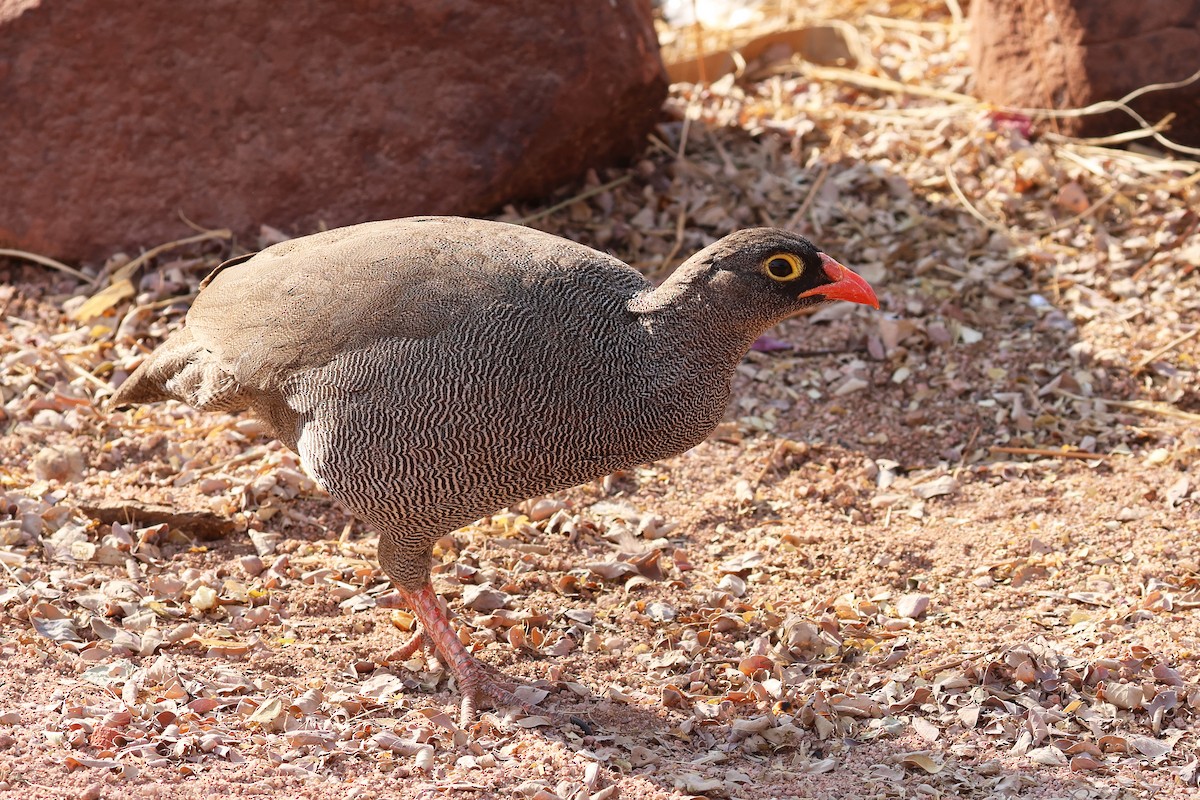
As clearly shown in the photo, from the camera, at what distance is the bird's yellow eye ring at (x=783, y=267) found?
365cm

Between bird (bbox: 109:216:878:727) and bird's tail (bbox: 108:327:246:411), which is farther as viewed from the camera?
bird's tail (bbox: 108:327:246:411)

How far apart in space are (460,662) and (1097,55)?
4.63m

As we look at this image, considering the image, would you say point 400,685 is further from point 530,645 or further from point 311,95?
point 311,95

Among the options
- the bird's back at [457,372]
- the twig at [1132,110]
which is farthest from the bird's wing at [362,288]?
the twig at [1132,110]

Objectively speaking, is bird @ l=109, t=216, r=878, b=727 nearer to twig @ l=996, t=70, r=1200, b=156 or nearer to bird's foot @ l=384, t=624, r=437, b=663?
bird's foot @ l=384, t=624, r=437, b=663

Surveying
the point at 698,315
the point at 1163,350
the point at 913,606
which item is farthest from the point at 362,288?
the point at 1163,350

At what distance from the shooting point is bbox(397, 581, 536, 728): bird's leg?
3789 millimetres

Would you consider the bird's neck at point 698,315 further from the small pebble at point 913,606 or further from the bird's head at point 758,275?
the small pebble at point 913,606

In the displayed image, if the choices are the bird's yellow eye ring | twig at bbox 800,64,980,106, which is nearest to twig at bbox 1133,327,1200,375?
twig at bbox 800,64,980,106

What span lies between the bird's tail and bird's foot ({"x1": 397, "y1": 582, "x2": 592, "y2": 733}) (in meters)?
0.83

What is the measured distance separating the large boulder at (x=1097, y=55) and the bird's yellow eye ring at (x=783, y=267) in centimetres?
360

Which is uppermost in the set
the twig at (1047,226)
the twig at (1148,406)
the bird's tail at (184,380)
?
the bird's tail at (184,380)

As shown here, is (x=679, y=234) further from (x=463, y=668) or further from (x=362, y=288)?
(x=463, y=668)

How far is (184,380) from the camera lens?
407 cm
